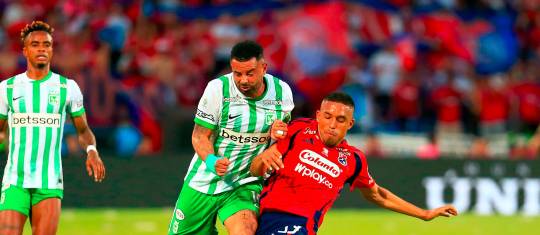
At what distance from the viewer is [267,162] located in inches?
316

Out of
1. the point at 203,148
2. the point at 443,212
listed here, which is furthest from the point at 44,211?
the point at 443,212

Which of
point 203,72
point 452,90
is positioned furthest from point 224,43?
point 452,90

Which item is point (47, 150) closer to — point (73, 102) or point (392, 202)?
point (73, 102)

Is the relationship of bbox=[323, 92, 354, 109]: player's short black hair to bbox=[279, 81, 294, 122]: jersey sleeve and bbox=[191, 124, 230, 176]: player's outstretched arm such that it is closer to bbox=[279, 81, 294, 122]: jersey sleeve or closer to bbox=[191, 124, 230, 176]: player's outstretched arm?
bbox=[279, 81, 294, 122]: jersey sleeve

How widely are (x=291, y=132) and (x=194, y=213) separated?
113cm

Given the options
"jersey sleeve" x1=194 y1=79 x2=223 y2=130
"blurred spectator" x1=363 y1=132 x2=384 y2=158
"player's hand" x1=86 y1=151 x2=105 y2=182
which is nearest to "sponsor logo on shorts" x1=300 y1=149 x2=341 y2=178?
"jersey sleeve" x1=194 y1=79 x2=223 y2=130

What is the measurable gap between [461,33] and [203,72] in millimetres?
5055

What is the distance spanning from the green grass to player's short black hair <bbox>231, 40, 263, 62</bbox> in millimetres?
6206

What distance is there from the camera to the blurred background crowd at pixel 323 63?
56.2ft

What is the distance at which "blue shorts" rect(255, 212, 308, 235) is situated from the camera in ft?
27.5

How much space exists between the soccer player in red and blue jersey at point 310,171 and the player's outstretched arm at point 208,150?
258mm

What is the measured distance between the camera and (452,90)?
19531mm

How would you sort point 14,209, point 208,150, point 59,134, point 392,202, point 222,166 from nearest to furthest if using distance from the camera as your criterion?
point 222,166 → point 208,150 → point 392,202 → point 14,209 → point 59,134

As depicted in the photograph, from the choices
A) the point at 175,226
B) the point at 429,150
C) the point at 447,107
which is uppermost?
the point at 447,107
